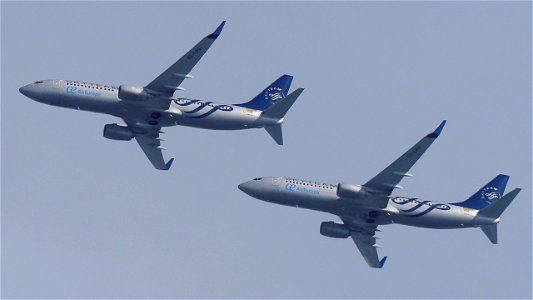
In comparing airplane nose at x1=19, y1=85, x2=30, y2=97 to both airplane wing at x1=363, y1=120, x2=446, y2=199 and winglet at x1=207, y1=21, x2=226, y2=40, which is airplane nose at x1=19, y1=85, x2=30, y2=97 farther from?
airplane wing at x1=363, y1=120, x2=446, y2=199

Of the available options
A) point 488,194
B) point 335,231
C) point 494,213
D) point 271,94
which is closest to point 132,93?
point 271,94

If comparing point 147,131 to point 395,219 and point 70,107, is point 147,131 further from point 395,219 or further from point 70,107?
point 395,219

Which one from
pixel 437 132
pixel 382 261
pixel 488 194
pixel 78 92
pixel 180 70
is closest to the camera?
pixel 437 132

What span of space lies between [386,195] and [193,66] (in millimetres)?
26179

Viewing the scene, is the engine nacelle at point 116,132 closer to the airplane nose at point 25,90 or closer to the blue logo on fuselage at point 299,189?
the airplane nose at point 25,90

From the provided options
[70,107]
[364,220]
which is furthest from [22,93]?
[364,220]

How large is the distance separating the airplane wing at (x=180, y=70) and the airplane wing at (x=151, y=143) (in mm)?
7634

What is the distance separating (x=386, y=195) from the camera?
538 ft

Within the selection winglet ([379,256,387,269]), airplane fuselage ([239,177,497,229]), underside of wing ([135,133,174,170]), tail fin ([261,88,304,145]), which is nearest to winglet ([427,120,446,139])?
airplane fuselage ([239,177,497,229])

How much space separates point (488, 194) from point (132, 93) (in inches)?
1744

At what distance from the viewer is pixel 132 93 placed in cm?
16575

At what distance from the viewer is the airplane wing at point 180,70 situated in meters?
160

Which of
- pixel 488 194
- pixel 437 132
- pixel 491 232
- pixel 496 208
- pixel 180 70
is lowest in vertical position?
pixel 491 232

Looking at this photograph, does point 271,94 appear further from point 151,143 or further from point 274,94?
point 151,143
